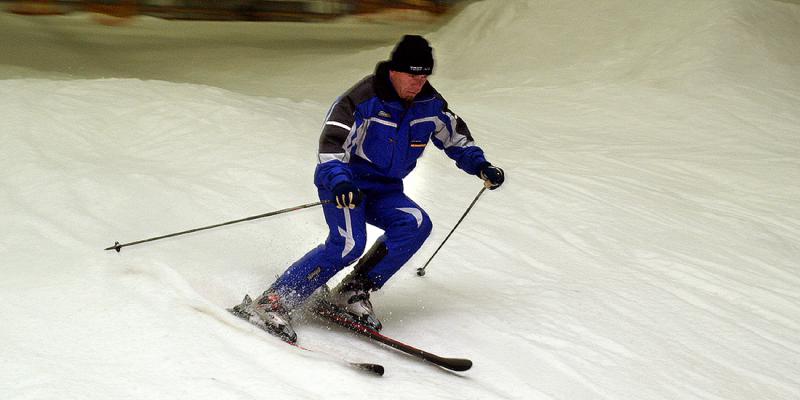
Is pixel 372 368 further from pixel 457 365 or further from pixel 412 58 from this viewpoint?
pixel 412 58

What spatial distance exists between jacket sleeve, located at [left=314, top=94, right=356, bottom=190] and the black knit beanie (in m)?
0.24

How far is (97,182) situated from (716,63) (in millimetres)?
8088

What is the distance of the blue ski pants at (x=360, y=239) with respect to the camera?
124 inches

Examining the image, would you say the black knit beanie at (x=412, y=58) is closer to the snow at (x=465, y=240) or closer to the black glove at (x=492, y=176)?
the black glove at (x=492, y=176)

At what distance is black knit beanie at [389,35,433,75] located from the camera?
3.10 metres

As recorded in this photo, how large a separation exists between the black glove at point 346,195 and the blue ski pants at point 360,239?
0.59 feet

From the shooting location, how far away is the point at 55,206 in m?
4.14

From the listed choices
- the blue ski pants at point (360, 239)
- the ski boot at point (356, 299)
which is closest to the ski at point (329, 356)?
the blue ski pants at point (360, 239)

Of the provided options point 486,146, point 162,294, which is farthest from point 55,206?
point 486,146

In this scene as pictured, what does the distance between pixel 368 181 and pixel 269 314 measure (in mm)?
677

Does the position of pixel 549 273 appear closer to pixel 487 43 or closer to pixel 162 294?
pixel 162 294

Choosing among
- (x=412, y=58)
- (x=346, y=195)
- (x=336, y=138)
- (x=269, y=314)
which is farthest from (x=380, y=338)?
(x=412, y=58)

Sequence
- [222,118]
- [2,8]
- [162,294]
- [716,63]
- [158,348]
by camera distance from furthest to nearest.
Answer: [2,8], [716,63], [222,118], [162,294], [158,348]

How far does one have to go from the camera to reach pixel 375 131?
320 centimetres
